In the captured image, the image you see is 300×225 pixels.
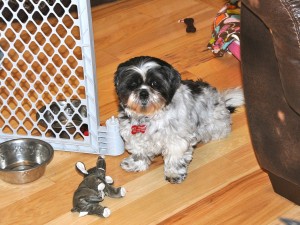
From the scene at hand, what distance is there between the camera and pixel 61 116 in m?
3.27

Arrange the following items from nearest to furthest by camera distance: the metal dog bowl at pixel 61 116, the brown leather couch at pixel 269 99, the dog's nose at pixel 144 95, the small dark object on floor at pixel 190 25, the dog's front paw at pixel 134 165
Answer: the brown leather couch at pixel 269 99, the dog's nose at pixel 144 95, the dog's front paw at pixel 134 165, the metal dog bowl at pixel 61 116, the small dark object on floor at pixel 190 25

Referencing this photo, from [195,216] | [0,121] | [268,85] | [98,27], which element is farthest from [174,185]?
[98,27]

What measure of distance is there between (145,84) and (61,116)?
2.62 feet

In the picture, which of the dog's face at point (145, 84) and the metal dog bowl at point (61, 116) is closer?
the dog's face at point (145, 84)

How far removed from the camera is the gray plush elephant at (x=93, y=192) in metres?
2.62

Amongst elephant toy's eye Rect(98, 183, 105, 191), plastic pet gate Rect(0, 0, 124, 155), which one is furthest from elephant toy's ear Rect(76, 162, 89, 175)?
plastic pet gate Rect(0, 0, 124, 155)

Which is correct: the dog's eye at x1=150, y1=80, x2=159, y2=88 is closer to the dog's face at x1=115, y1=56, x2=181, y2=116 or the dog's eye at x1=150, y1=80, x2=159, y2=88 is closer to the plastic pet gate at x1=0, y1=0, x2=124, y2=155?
the dog's face at x1=115, y1=56, x2=181, y2=116

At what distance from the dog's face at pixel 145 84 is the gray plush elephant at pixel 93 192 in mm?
335

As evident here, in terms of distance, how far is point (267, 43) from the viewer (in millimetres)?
2264

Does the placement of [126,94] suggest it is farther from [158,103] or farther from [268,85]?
[268,85]

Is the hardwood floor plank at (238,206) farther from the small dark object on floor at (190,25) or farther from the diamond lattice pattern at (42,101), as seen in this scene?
the small dark object on floor at (190,25)

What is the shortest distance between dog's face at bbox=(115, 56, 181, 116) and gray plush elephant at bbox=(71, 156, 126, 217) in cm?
34

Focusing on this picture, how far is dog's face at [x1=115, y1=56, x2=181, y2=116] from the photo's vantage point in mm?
2590

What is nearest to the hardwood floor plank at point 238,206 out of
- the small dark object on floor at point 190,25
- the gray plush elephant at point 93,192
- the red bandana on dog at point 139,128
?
the gray plush elephant at point 93,192
